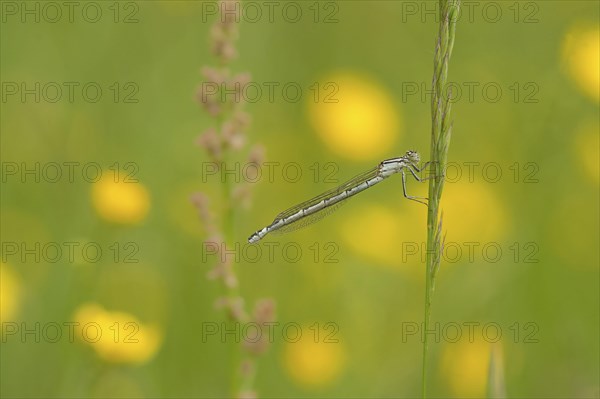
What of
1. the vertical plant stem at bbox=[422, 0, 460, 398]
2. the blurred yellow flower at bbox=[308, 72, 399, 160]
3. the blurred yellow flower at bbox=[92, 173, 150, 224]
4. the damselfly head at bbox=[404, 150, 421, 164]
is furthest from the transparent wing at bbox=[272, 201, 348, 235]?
the blurred yellow flower at bbox=[308, 72, 399, 160]

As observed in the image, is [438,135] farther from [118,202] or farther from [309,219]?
[118,202]

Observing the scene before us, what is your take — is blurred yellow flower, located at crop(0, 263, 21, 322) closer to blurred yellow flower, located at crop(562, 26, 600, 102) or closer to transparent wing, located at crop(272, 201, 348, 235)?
transparent wing, located at crop(272, 201, 348, 235)

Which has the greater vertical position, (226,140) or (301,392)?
(226,140)

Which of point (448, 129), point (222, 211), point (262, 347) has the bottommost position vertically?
point (262, 347)

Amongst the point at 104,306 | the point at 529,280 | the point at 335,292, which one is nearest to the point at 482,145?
the point at 529,280

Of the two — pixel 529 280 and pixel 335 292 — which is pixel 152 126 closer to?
pixel 335 292

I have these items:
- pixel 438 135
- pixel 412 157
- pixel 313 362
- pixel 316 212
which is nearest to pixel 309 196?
pixel 313 362

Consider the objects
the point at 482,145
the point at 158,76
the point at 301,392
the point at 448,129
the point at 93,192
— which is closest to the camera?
the point at 448,129
